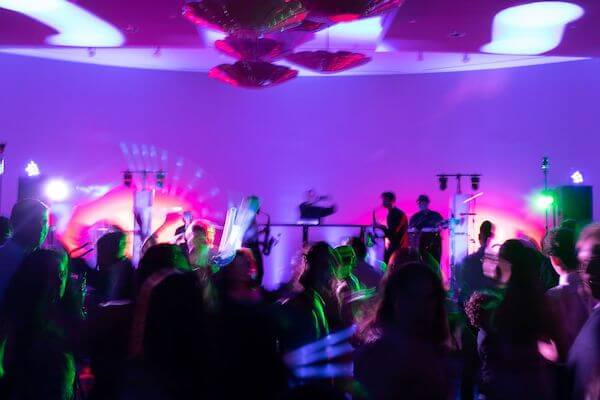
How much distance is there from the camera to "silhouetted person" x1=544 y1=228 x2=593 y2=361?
2.55 m

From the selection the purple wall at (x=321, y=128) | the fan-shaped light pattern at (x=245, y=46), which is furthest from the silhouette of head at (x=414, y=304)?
the purple wall at (x=321, y=128)

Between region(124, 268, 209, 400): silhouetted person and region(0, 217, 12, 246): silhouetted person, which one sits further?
region(0, 217, 12, 246): silhouetted person

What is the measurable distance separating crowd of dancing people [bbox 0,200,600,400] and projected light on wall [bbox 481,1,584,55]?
457 centimetres

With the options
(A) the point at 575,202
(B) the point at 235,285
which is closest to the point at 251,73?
(B) the point at 235,285

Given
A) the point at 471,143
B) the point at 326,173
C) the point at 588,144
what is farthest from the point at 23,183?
the point at 588,144

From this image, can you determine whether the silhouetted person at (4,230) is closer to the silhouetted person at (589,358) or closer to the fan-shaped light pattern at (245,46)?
the fan-shaped light pattern at (245,46)

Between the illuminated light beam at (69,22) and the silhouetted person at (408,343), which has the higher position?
the illuminated light beam at (69,22)

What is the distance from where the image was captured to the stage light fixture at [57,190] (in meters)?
10.2

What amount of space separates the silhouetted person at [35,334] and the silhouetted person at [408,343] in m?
1.46

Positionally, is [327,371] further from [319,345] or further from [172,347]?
[172,347]

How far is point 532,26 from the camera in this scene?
736 centimetres

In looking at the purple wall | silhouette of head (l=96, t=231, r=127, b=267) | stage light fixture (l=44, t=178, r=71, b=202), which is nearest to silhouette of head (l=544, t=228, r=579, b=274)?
silhouette of head (l=96, t=231, r=127, b=267)

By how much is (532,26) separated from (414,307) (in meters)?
6.43

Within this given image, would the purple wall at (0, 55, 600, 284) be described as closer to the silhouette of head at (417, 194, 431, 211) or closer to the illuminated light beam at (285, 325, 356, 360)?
the silhouette of head at (417, 194, 431, 211)
